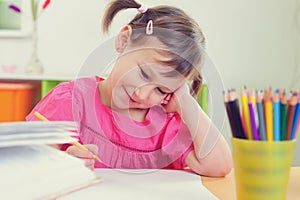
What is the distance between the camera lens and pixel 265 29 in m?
2.08

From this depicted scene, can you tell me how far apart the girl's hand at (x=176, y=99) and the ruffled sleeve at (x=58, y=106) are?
0.63ft

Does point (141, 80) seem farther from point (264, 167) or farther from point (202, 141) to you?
point (264, 167)

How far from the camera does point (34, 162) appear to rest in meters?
0.43

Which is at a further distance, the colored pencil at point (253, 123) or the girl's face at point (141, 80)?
the girl's face at point (141, 80)

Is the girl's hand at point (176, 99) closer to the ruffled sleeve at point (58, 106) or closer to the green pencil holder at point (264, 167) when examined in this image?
the ruffled sleeve at point (58, 106)

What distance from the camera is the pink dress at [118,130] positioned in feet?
2.85

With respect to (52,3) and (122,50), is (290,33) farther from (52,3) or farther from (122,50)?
(122,50)

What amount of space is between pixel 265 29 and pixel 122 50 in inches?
54.2

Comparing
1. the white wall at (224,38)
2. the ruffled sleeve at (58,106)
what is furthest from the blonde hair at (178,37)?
the white wall at (224,38)

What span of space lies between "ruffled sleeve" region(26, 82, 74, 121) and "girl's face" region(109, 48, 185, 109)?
10 centimetres

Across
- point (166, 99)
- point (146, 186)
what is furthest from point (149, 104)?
point (146, 186)

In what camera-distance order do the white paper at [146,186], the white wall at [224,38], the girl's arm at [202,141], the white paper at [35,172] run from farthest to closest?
1. the white wall at [224,38]
2. the girl's arm at [202,141]
3. the white paper at [146,186]
4. the white paper at [35,172]

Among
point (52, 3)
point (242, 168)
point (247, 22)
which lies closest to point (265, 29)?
point (247, 22)

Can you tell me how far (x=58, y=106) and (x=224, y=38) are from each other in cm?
133
